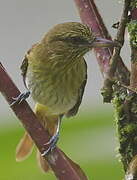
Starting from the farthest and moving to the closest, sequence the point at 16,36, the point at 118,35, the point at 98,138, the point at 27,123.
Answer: the point at 16,36
the point at 98,138
the point at 118,35
the point at 27,123

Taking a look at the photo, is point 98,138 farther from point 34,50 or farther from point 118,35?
point 118,35

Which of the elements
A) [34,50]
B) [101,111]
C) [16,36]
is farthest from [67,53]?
[16,36]

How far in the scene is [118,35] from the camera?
7.35 ft

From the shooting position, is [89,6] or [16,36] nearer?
[89,6]

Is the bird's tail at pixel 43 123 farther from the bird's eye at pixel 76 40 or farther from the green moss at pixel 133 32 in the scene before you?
the green moss at pixel 133 32

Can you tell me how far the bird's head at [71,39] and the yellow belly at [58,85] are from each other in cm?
8

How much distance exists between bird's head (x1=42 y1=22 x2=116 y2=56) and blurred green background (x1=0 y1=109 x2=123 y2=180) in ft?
2.63

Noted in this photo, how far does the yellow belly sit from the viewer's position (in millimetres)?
2949

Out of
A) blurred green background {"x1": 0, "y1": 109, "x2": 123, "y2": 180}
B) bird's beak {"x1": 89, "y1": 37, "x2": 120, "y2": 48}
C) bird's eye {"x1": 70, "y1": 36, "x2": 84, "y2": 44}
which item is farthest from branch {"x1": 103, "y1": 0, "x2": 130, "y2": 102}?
blurred green background {"x1": 0, "y1": 109, "x2": 123, "y2": 180}

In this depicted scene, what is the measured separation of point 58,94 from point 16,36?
274cm

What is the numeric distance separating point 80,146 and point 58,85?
1.04 m

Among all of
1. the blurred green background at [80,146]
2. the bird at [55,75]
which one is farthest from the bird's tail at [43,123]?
the blurred green background at [80,146]

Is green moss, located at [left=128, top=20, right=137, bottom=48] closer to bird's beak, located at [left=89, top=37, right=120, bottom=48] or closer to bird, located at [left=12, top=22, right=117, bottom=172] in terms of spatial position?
bird's beak, located at [left=89, top=37, right=120, bottom=48]

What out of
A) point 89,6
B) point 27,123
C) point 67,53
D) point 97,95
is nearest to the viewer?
point 27,123
